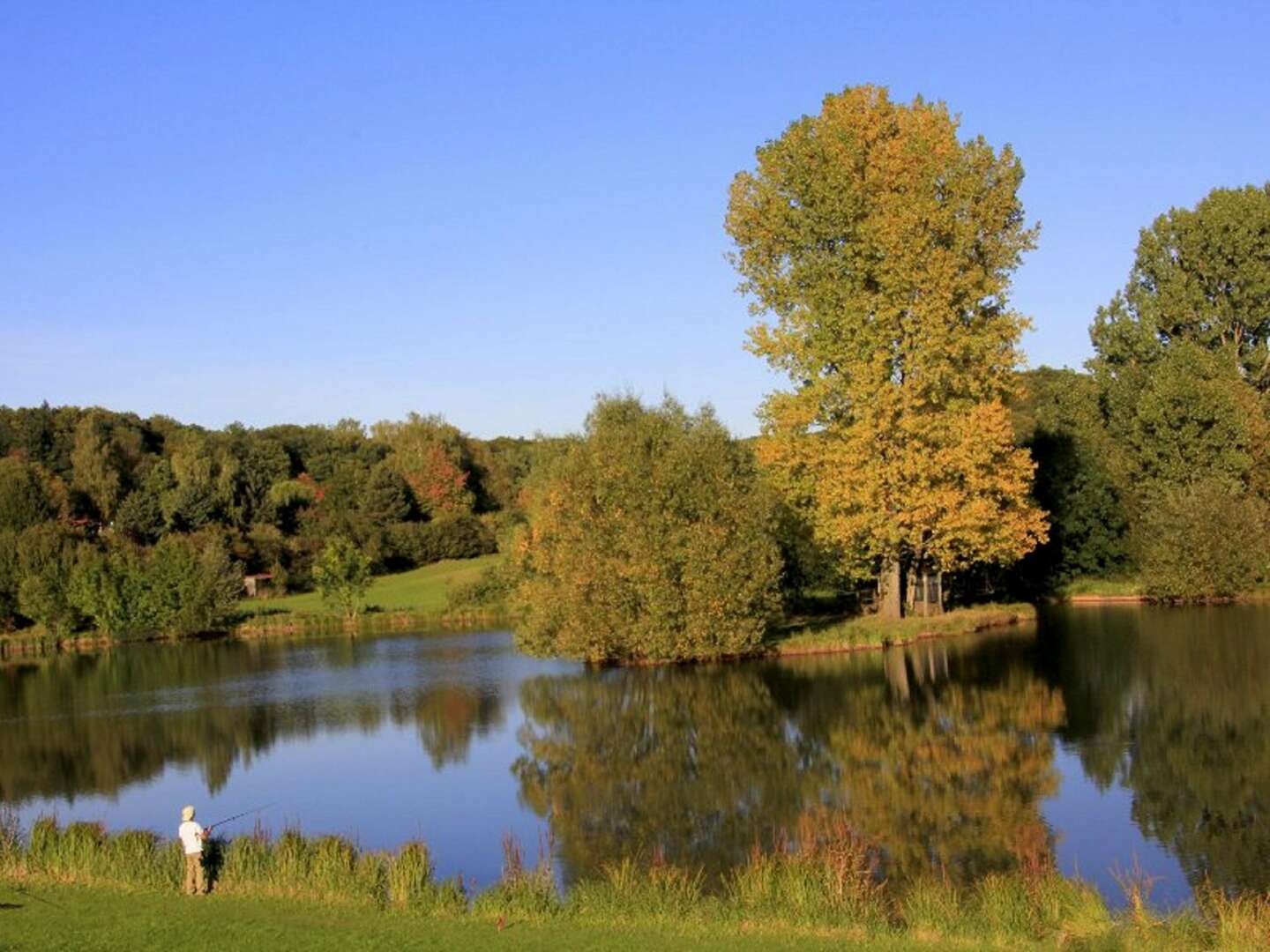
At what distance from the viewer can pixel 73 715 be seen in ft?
113

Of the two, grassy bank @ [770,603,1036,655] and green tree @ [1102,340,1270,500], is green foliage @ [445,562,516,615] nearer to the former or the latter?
grassy bank @ [770,603,1036,655]

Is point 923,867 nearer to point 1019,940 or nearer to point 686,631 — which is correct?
point 1019,940

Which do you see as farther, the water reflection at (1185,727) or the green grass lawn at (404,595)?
the green grass lawn at (404,595)

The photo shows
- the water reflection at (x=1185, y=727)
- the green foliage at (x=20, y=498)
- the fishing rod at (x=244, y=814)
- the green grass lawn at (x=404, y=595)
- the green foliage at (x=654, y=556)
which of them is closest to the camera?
the water reflection at (x=1185, y=727)

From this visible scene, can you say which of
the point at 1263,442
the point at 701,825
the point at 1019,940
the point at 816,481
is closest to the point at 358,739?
the point at 701,825

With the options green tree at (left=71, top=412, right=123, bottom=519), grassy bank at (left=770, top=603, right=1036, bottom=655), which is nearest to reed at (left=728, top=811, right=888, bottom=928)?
grassy bank at (left=770, top=603, right=1036, bottom=655)

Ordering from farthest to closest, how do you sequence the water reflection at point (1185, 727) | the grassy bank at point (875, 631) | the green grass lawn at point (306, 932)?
the grassy bank at point (875, 631) → the water reflection at point (1185, 727) → the green grass lawn at point (306, 932)

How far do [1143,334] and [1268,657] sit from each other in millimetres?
31755

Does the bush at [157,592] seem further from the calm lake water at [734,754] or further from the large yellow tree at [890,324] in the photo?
Answer: the large yellow tree at [890,324]

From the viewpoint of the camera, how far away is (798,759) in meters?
22.7

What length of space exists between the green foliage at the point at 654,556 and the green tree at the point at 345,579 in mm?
25280

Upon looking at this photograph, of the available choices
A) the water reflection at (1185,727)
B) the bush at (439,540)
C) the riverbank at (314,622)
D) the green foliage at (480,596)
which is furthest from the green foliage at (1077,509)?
the bush at (439,540)

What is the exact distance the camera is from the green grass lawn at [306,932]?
12.2 meters

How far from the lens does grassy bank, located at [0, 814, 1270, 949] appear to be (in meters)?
12.2
